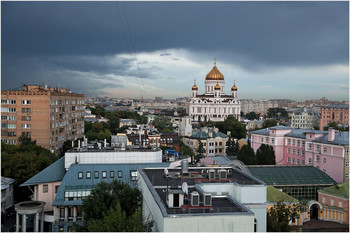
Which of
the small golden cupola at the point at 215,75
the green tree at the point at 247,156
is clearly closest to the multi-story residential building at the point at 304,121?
the small golden cupola at the point at 215,75

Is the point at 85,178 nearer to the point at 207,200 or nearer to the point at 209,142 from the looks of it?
the point at 207,200

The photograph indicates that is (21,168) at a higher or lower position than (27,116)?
lower

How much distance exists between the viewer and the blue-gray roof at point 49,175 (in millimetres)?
22578

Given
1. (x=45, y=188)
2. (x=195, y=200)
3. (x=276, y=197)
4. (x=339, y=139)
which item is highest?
(x=339, y=139)

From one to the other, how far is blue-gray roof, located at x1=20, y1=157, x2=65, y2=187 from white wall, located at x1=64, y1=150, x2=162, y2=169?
1.75 ft

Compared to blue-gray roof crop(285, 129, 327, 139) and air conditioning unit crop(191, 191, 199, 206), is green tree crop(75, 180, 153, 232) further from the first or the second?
blue-gray roof crop(285, 129, 327, 139)

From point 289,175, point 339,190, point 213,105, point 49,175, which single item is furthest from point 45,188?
point 213,105

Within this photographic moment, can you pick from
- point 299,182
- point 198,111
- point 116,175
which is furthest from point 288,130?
point 198,111

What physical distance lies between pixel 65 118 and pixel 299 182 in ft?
99.8

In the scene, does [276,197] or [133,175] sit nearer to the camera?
[133,175]

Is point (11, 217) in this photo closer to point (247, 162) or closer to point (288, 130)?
point (247, 162)

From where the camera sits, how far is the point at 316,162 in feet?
118

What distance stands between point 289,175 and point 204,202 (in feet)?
61.1

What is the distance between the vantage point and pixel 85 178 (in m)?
21.9
